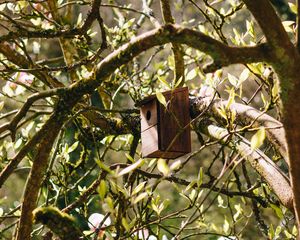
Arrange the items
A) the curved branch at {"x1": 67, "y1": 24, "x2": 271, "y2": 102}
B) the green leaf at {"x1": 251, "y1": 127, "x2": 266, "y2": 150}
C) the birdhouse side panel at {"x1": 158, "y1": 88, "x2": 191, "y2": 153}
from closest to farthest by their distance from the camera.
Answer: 1. the curved branch at {"x1": 67, "y1": 24, "x2": 271, "y2": 102}
2. the green leaf at {"x1": 251, "y1": 127, "x2": 266, "y2": 150}
3. the birdhouse side panel at {"x1": 158, "y1": 88, "x2": 191, "y2": 153}


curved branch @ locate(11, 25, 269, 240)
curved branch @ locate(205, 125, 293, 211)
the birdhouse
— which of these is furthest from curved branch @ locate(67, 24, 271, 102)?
the birdhouse

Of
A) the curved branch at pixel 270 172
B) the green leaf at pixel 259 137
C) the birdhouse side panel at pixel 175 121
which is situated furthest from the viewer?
the birdhouse side panel at pixel 175 121

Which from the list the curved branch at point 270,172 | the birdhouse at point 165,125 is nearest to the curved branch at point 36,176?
the curved branch at point 270,172

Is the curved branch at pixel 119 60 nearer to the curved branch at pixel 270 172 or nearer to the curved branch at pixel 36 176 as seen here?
the curved branch at pixel 36 176

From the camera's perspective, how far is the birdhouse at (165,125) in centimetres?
169

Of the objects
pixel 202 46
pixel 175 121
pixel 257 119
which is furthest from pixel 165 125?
pixel 202 46

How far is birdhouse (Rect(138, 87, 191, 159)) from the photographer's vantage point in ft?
5.55

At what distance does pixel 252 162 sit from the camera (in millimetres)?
1393

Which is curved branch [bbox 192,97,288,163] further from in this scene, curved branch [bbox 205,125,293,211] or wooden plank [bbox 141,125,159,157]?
wooden plank [bbox 141,125,159,157]

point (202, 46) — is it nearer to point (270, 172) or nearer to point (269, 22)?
point (269, 22)

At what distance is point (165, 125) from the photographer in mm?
1729

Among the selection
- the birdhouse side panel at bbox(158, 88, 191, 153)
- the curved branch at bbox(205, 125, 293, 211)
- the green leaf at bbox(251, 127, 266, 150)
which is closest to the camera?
the green leaf at bbox(251, 127, 266, 150)

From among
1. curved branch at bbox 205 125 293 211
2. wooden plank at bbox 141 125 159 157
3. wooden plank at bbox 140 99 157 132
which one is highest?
wooden plank at bbox 140 99 157 132

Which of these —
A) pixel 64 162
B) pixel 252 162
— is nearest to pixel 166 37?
pixel 252 162
